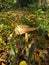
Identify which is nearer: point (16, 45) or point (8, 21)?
point (16, 45)

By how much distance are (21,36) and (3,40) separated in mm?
287

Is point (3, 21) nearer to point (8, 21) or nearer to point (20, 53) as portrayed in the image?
point (8, 21)

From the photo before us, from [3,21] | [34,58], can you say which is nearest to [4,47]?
[34,58]

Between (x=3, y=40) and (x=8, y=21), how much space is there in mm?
1211

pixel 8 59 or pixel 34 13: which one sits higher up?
pixel 8 59

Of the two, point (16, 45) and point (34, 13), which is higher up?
point (16, 45)

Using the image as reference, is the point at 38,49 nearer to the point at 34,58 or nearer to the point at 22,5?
the point at 34,58

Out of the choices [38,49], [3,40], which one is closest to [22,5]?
[3,40]

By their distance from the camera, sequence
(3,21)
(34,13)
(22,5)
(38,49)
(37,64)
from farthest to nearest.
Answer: (22,5) < (34,13) < (3,21) < (38,49) < (37,64)

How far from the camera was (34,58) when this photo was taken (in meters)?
2.41

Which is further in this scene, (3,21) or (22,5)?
(22,5)

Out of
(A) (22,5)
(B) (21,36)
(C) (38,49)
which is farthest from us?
(A) (22,5)

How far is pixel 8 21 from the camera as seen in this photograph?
432cm

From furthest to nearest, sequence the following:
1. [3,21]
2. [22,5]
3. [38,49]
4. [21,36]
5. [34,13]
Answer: [22,5], [34,13], [3,21], [21,36], [38,49]
